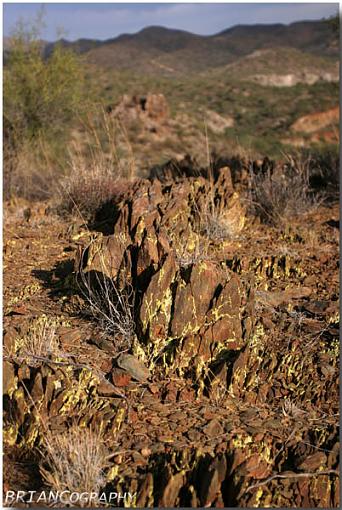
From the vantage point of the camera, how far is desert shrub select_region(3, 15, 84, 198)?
11258 mm

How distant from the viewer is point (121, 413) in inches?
115

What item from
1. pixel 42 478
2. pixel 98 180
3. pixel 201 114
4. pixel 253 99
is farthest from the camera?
pixel 253 99

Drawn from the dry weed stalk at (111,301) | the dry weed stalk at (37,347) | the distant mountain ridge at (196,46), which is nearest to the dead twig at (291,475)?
the dry weed stalk at (111,301)

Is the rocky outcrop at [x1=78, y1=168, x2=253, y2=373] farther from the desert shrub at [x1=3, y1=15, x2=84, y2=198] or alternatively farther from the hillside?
the hillside

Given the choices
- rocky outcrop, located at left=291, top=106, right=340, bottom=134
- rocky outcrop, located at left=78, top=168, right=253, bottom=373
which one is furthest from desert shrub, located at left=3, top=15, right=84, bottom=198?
rocky outcrop, located at left=291, top=106, right=340, bottom=134

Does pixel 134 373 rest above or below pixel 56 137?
below

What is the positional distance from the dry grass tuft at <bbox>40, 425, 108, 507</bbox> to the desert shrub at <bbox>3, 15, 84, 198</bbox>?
8910 mm

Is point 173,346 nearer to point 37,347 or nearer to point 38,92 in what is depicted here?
point 37,347

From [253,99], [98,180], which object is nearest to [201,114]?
[253,99]

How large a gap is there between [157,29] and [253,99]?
7745cm

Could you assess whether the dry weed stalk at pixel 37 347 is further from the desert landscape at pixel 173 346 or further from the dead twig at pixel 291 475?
the dead twig at pixel 291 475

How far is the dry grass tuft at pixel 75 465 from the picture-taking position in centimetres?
249

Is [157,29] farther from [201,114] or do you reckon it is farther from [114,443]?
[114,443]

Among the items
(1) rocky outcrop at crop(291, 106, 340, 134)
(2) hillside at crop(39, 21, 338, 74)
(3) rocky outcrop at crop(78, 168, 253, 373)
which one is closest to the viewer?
(3) rocky outcrop at crop(78, 168, 253, 373)
